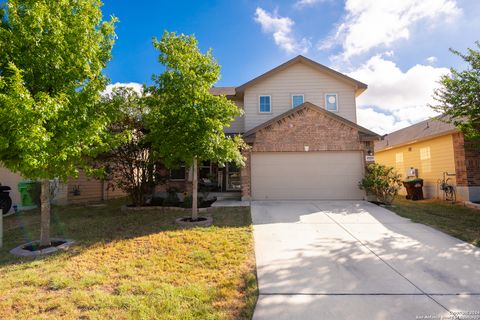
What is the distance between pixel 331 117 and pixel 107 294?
37.3 feet

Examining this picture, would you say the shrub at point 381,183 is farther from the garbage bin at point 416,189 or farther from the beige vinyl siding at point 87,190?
the beige vinyl siding at point 87,190

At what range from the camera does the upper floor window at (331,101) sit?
48.0 ft

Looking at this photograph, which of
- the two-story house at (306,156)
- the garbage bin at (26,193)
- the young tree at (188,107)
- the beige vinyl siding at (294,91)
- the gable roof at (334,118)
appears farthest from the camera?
the beige vinyl siding at (294,91)

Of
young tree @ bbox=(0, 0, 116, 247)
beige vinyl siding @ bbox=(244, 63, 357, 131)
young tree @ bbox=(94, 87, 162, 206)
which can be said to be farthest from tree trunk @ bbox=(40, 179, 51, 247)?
beige vinyl siding @ bbox=(244, 63, 357, 131)

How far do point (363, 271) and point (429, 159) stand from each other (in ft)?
46.5

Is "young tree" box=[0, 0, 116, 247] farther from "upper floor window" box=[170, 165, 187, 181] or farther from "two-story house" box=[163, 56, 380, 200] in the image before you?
"upper floor window" box=[170, 165, 187, 181]

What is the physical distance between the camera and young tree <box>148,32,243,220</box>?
776 centimetres

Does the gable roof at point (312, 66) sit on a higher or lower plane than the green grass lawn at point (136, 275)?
higher

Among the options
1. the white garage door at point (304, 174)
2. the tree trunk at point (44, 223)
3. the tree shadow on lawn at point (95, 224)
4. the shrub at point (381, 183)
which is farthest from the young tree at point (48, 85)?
the shrub at point (381, 183)

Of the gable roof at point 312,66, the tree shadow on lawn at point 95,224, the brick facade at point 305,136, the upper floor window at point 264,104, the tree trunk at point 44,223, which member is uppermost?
the gable roof at point 312,66

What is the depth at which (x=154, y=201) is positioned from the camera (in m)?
12.4

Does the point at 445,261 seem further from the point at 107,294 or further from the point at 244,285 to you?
the point at 107,294

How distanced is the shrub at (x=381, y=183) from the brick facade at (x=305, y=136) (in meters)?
1.23

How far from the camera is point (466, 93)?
9.42 m
